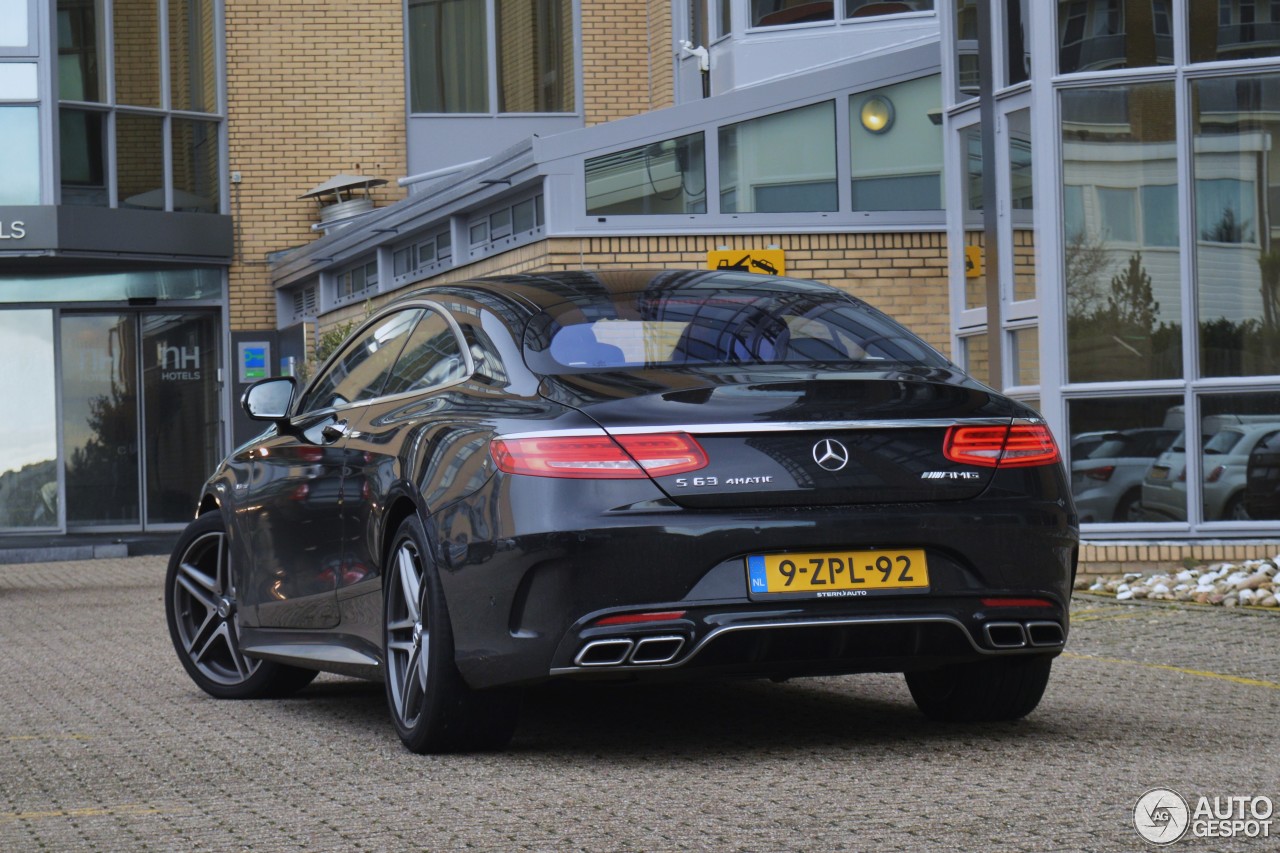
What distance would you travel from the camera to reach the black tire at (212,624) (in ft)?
25.1

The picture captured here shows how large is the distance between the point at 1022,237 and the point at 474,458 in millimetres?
8617

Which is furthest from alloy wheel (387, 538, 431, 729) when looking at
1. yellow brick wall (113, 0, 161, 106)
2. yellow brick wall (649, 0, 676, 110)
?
yellow brick wall (113, 0, 161, 106)

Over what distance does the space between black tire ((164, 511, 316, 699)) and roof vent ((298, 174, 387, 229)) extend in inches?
658

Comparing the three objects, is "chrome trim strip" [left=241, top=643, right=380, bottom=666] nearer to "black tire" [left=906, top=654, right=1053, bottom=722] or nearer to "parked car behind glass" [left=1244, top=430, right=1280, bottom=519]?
"black tire" [left=906, top=654, right=1053, bottom=722]

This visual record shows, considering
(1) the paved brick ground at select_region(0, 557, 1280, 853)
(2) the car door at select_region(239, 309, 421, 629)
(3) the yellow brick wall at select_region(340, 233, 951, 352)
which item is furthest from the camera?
(3) the yellow brick wall at select_region(340, 233, 951, 352)

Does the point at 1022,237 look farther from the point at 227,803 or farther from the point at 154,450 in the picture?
the point at 154,450

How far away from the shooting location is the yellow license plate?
5254 mm

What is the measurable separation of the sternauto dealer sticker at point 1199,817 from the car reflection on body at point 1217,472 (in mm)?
8099

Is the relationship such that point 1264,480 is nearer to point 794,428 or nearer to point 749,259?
point 749,259

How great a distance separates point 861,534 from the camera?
5.29 metres

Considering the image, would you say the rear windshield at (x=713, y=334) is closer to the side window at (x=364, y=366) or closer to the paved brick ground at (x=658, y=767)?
the side window at (x=364, y=366)

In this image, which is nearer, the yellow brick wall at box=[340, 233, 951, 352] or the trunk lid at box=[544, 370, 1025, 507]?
the trunk lid at box=[544, 370, 1025, 507]

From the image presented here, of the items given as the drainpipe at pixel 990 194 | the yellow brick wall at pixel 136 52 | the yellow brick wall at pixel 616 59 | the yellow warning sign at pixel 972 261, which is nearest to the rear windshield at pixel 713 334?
the drainpipe at pixel 990 194

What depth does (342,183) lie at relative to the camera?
24531mm
